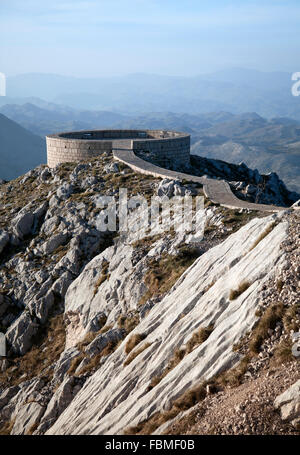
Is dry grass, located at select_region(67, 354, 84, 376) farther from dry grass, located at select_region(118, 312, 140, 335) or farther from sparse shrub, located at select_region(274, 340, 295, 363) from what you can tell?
sparse shrub, located at select_region(274, 340, 295, 363)

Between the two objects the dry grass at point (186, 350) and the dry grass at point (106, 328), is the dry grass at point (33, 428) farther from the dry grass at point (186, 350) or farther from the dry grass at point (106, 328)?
the dry grass at point (186, 350)

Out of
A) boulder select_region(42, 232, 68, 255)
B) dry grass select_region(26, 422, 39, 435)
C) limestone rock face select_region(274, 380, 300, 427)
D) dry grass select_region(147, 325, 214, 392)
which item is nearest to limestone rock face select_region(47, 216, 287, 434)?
dry grass select_region(147, 325, 214, 392)

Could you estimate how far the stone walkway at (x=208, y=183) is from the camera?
28.2 m

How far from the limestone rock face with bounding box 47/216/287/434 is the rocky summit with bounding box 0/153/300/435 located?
0.06m

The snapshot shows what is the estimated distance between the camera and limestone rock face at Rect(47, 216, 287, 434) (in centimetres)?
1466

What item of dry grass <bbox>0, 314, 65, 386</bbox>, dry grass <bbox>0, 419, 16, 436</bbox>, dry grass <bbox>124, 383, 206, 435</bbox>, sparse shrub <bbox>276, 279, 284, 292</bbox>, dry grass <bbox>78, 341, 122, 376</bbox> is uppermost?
sparse shrub <bbox>276, 279, 284, 292</bbox>

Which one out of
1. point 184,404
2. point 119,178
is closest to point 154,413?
point 184,404

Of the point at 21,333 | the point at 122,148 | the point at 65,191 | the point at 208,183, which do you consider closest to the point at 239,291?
the point at 21,333

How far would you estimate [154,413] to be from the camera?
1423cm

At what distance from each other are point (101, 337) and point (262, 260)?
30.5 ft

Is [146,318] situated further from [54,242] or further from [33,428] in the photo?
[54,242]

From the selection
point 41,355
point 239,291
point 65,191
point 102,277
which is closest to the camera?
point 239,291

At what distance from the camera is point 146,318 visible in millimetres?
20594

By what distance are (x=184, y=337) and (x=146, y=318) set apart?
4125mm
